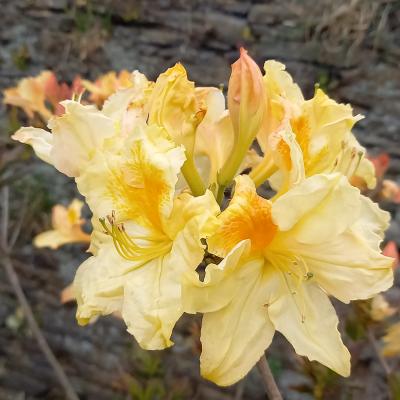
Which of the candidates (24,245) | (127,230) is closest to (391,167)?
(127,230)

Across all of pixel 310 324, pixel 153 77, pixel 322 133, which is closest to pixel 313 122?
pixel 322 133

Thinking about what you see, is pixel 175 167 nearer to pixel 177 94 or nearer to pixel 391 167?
pixel 177 94

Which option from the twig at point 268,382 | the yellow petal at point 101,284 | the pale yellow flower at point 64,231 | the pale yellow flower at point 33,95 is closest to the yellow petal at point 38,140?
the yellow petal at point 101,284

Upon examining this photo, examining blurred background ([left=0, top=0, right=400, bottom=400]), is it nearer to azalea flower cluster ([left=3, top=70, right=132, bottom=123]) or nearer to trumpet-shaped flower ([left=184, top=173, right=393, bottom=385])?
azalea flower cluster ([left=3, top=70, right=132, bottom=123])

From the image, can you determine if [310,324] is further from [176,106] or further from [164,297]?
[176,106]

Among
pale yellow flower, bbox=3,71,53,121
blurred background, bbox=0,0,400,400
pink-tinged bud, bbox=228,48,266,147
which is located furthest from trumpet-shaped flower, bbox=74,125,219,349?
pale yellow flower, bbox=3,71,53,121

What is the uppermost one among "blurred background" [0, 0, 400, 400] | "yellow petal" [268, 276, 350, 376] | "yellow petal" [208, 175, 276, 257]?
"yellow petal" [208, 175, 276, 257]
